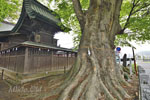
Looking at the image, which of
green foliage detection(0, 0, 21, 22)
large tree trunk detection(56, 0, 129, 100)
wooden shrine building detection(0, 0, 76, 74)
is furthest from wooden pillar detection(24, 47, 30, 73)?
green foliage detection(0, 0, 21, 22)

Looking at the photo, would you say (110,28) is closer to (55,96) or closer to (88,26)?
(88,26)

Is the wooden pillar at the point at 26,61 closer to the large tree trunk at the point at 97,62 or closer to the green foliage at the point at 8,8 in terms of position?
the large tree trunk at the point at 97,62

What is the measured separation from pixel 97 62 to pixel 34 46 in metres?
4.98

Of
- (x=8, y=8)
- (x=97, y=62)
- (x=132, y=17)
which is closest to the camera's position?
(x=97, y=62)

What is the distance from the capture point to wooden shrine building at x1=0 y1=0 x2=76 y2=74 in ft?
21.4

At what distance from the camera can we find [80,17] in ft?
14.0

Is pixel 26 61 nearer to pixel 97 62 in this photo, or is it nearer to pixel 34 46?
pixel 34 46

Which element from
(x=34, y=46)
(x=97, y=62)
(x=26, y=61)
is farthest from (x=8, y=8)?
(x=97, y=62)

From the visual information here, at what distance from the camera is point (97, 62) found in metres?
3.43

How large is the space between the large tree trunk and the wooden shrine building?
14.3ft

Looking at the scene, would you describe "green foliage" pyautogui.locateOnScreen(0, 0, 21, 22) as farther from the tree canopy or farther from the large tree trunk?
the large tree trunk

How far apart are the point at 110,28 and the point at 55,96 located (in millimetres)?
3763

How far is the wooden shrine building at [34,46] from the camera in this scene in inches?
257

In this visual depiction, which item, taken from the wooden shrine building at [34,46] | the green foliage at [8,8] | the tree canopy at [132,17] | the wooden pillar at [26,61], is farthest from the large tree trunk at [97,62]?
the green foliage at [8,8]
